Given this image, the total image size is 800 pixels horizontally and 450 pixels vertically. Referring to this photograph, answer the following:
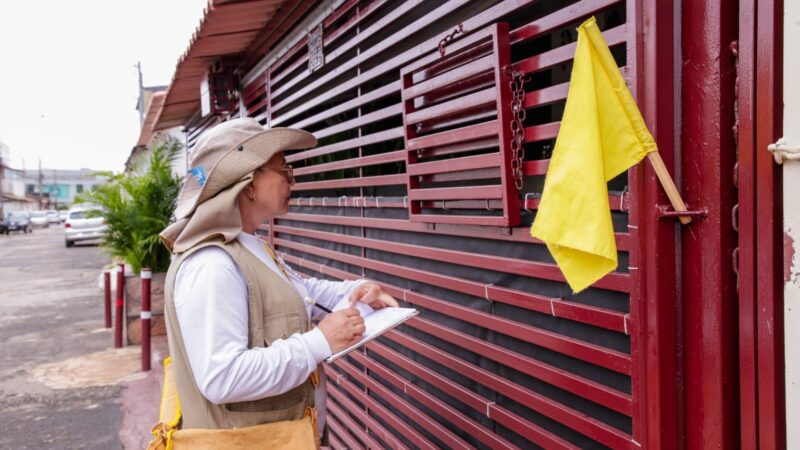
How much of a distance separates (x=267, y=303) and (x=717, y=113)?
141 cm

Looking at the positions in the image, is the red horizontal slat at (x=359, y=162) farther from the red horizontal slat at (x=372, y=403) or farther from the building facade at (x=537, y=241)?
the red horizontal slat at (x=372, y=403)

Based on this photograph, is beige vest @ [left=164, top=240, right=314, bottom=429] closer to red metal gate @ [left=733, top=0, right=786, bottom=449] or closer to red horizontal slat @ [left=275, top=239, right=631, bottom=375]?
red horizontal slat @ [left=275, top=239, right=631, bottom=375]

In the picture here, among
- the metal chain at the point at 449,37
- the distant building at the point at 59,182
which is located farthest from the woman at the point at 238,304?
the distant building at the point at 59,182

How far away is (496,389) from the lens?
2.41 meters

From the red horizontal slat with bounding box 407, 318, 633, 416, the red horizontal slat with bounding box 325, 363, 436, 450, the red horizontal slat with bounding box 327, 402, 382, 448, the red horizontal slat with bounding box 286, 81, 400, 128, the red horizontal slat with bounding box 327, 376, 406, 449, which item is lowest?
the red horizontal slat with bounding box 327, 402, 382, 448

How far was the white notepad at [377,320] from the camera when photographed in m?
2.07

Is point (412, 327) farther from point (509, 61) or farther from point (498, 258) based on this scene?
point (509, 61)

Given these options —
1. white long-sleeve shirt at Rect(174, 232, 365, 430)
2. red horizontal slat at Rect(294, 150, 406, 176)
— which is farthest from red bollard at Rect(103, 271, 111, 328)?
white long-sleeve shirt at Rect(174, 232, 365, 430)

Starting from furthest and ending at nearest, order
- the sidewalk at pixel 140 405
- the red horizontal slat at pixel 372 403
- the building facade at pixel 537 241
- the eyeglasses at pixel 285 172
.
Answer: the sidewalk at pixel 140 405 < the red horizontal slat at pixel 372 403 < the eyeglasses at pixel 285 172 < the building facade at pixel 537 241

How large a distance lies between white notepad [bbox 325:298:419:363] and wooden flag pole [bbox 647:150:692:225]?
0.93 meters

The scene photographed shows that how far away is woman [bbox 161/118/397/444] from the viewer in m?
1.88

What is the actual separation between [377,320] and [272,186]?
598 mm

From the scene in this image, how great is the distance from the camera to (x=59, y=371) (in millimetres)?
7273

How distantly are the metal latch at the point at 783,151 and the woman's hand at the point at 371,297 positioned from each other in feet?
4.67
